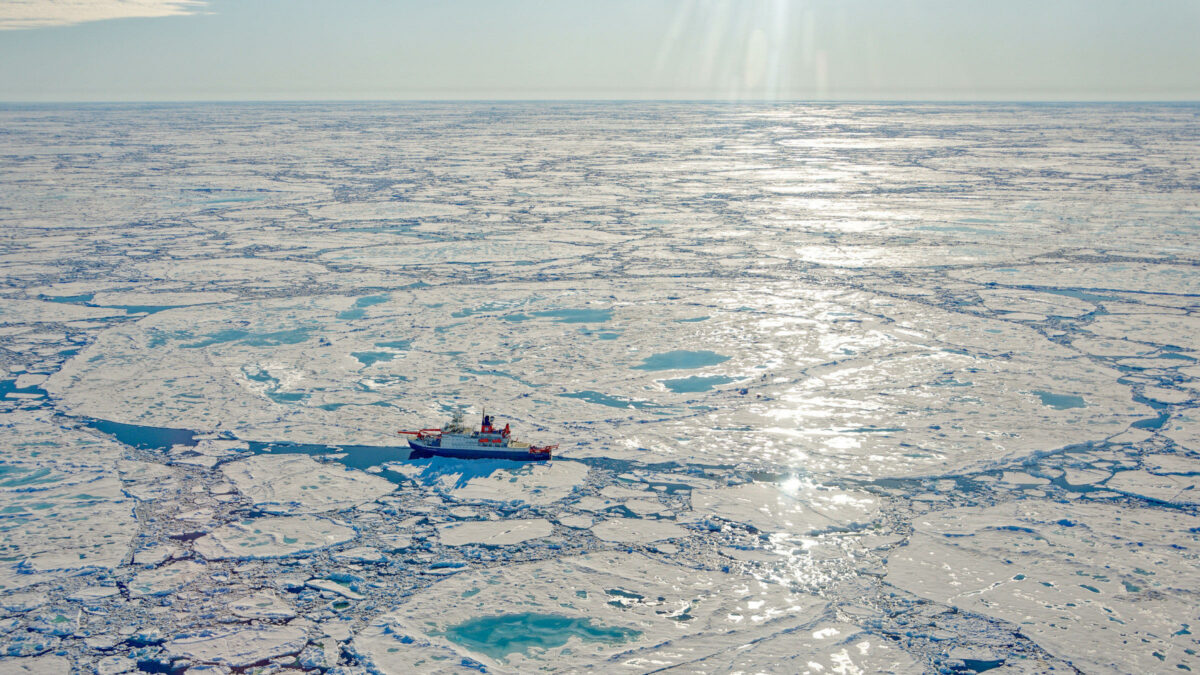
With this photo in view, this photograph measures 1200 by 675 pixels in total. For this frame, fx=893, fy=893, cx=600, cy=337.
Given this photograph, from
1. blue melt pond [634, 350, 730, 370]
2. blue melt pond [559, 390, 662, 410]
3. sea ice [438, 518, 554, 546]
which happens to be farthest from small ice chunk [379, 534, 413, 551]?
blue melt pond [634, 350, 730, 370]

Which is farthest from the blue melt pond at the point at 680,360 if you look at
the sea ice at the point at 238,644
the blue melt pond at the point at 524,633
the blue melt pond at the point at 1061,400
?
the sea ice at the point at 238,644

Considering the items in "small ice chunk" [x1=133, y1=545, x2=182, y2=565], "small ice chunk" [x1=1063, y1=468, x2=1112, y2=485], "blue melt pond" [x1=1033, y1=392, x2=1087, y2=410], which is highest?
"blue melt pond" [x1=1033, y1=392, x2=1087, y2=410]

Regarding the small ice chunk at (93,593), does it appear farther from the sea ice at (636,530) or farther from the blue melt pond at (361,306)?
the blue melt pond at (361,306)

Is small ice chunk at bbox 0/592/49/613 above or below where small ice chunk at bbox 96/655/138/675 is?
above

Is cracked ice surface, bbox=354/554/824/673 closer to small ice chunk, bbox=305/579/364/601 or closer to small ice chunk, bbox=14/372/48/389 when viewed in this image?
small ice chunk, bbox=305/579/364/601

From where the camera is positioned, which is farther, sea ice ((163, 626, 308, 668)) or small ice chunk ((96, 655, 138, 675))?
sea ice ((163, 626, 308, 668))

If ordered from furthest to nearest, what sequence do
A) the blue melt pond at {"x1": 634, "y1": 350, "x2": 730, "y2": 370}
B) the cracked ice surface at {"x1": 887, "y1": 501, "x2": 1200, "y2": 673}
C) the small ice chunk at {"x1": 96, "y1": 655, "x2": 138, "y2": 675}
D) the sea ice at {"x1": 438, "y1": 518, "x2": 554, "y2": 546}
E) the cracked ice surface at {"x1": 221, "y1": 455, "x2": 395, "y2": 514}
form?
the blue melt pond at {"x1": 634, "y1": 350, "x2": 730, "y2": 370} < the cracked ice surface at {"x1": 221, "y1": 455, "x2": 395, "y2": 514} < the sea ice at {"x1": 438, "y1": 518, "x2": 554, "y2": 546} < the cracked ice surface at {"x1": 887, "y1": 501, "x2": 1200, "y2": 673} < the small ice chunk at {"x1": 96, "y1": 655, "x2": 138, "y2": 675}

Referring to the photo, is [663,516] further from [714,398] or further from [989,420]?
[989,420]
